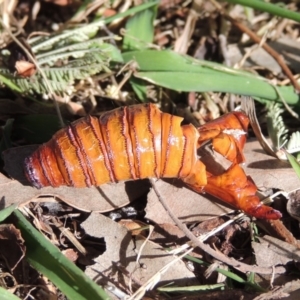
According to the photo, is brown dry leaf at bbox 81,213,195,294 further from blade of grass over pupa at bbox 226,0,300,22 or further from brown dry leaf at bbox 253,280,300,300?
blade of grass over pupa at bbox 226,0,300,22

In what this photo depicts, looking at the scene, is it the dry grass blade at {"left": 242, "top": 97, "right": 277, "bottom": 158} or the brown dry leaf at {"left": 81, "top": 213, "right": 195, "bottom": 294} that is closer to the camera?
the brown dry leaf at {"left": 81, "top": 213, "right": 195, "bottom": 294}

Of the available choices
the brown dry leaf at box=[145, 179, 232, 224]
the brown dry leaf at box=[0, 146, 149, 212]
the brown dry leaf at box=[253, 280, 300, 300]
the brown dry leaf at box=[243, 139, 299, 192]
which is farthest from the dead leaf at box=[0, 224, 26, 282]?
the brown dry leaf at box=[243, 139, 299, 192]

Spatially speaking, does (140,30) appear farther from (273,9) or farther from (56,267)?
(56,267)

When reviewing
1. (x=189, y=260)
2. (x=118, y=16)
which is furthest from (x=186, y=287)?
(x=118, y=16)

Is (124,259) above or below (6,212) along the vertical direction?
below

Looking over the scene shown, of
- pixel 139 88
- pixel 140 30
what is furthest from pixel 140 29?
pixel 139 88

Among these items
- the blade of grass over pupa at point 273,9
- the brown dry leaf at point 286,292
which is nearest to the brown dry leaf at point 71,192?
the brown dry leaf at point 286,292
